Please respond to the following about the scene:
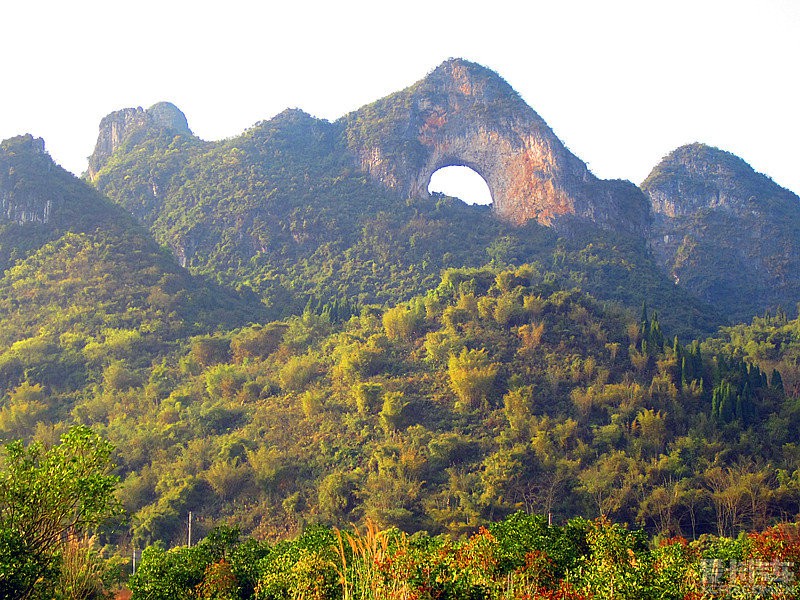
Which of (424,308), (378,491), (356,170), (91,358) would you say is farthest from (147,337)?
(356,170)

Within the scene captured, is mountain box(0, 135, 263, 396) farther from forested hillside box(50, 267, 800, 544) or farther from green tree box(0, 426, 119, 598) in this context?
green tree box(0, 426, 119, 598)

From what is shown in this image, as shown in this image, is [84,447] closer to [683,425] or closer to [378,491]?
[378,491]

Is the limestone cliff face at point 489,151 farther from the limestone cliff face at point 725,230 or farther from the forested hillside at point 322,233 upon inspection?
the limestone cliff face at point 725,230

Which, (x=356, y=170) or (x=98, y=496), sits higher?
(x=356, y=170)

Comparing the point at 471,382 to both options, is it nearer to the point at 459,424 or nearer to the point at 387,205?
the point at 459,424

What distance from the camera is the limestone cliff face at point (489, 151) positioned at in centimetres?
8394

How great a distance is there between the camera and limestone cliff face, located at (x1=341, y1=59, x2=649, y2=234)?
83.9m

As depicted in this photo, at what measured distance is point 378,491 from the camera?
1453 inches

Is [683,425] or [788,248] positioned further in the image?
[788,248]

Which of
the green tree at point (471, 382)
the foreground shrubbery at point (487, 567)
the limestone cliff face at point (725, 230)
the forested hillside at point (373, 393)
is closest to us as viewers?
the foreground shrubbery at point (487, 567)

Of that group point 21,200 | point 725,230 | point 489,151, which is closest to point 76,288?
point 21,200

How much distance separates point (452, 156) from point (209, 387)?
156ft

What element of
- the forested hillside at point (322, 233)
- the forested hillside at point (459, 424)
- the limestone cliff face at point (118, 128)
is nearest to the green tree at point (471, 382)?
the forested hillside at point (459, 424)

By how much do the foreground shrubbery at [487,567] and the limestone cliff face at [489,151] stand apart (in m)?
63.6
